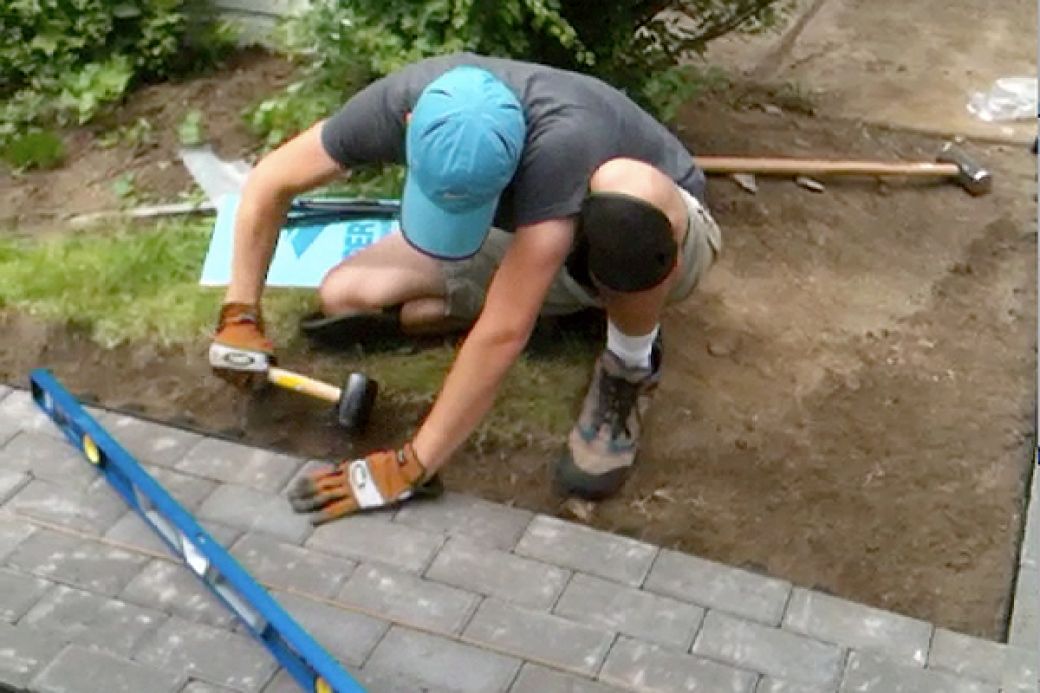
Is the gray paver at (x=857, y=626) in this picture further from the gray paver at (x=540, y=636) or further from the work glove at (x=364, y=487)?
the work glove at (x=364, y=487)

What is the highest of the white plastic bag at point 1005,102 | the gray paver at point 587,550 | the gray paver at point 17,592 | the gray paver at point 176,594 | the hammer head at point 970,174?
the gray paver at point 17,592

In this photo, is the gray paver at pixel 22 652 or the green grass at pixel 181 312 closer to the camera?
the gray paver at pixel 22 652

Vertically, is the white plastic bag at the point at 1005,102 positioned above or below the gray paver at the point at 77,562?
below

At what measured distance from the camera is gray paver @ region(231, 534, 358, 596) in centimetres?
317

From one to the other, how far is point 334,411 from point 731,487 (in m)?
1.03

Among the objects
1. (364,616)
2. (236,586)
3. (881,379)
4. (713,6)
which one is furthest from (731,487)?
(713,6)

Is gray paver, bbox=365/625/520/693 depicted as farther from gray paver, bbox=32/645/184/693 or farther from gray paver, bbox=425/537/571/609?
gray paver, bbox=32/645/184/693

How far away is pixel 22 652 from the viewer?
2.93m

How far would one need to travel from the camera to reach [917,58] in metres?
6.40

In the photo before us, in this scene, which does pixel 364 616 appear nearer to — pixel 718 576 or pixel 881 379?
pixel 718 576

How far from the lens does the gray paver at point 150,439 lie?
3.57 meters

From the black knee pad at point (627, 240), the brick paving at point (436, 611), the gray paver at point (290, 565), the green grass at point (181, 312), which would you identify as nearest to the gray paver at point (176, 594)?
the brick paving at point (436, 611)

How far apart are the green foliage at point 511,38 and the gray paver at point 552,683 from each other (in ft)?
6.79

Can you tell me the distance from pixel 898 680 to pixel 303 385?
1.57 metres
